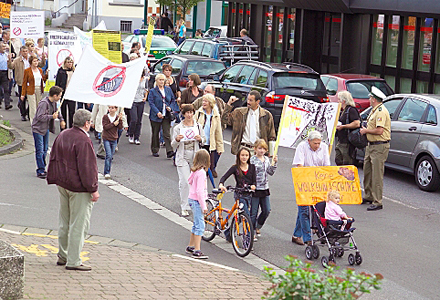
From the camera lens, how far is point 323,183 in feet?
31.9

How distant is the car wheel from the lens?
1304 centimetres

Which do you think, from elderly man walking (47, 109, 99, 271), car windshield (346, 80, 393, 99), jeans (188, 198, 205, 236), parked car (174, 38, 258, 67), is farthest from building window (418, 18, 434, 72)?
elderly man walking (47, 109, 99, 271)

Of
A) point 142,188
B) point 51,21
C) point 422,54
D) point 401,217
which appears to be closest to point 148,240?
point 142,188

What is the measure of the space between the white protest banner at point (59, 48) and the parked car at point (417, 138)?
27.8 feet

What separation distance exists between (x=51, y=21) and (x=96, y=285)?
5173 centimetres

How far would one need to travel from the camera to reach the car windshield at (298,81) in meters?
18.3

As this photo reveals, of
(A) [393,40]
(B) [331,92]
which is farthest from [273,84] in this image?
(A) [393,40]

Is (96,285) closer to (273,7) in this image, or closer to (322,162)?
(322,162)

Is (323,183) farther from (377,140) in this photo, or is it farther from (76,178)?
(76,178)

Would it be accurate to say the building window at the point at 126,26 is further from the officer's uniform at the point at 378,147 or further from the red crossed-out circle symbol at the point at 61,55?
the officer's uniform at the point at 378,147

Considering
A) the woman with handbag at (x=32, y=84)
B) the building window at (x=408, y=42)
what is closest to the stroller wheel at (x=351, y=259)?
the woman with handbag at (x=32, y=84)

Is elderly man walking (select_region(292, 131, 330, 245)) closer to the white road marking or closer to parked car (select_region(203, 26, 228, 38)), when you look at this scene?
the white road marking

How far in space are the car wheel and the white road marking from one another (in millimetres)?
A: 4765

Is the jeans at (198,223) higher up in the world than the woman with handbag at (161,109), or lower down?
lower down
